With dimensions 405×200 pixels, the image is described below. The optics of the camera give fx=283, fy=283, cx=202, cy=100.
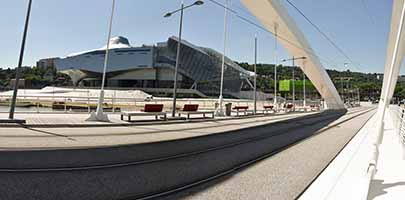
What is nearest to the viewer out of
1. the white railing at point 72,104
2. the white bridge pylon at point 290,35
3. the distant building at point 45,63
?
the white bridge pylon at point 290,35

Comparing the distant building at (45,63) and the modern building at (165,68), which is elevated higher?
the distant building at (45,63)

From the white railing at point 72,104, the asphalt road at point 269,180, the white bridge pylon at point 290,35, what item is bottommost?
the asphalt road at point 269,180

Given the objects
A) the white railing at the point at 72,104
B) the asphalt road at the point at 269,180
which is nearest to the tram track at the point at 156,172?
the asphalt road at the point at 269,180

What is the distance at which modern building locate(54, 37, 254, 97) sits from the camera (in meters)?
96.4

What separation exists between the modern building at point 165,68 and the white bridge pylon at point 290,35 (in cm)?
4591

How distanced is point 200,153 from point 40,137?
5489 millimetres

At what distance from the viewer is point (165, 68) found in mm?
101812

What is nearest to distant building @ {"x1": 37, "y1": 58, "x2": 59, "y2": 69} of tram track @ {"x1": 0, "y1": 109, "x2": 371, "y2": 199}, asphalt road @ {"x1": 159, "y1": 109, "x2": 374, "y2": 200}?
tram track @ {"x1": 0, "y1": 109, "x2": 371, "y2": 199}

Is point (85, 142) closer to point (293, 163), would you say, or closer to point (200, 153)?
point (200, 153)

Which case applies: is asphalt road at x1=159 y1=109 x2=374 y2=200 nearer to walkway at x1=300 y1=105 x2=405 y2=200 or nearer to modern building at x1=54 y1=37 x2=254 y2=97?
walkway at x1=300 y1=105 x2=405 y2=200

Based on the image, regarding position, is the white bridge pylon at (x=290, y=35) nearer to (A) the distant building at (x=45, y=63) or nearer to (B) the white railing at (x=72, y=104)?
(B) the white railing at (x=72, y=104)

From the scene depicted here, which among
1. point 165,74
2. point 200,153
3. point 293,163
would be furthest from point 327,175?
point 165,74

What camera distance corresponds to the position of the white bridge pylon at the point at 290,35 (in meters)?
23.0

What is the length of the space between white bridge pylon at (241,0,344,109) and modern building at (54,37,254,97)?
45906 mm
